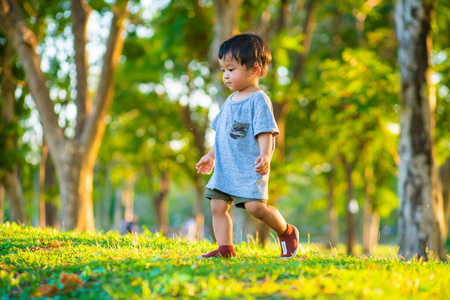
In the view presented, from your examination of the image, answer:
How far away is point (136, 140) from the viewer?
66.0 ft

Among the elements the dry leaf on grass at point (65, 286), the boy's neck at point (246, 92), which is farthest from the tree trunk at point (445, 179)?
the dry leaf on grass at point (65, 286)

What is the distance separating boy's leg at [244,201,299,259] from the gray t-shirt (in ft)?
0.28

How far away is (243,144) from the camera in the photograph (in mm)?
3910

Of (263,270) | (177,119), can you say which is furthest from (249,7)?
(263,270)

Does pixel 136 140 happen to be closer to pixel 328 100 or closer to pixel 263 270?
pixel 328 100

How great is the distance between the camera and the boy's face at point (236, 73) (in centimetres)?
394

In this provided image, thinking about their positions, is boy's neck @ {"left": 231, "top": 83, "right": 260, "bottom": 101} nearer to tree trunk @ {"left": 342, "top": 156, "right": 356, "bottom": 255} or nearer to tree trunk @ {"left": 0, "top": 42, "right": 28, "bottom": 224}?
tree trunk @ {"left": 0, "top": 42, "right": 28, "bottom": 224}

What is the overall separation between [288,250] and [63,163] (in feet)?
22.4

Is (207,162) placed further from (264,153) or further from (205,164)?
(264,153)

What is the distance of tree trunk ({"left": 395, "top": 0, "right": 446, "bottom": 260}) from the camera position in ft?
27.9

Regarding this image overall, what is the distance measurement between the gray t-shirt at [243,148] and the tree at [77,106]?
6420 millimetres

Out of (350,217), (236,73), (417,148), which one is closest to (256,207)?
(236,73)

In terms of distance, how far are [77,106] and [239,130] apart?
7196mm

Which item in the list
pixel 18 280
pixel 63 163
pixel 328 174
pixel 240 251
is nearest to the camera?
pixel 18 280
